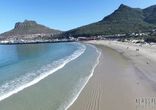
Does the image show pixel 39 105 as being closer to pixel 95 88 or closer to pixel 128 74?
pixel 95 88

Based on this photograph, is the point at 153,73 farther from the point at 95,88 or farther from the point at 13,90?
the point at 13,90

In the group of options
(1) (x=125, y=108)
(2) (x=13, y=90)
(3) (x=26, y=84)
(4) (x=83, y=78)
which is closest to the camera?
(1) (x=125, y=108)

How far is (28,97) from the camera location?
18.2m

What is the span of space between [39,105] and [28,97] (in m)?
2.19

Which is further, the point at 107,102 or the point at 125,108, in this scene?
the point at 107,102

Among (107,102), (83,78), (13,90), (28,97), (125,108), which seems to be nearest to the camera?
(125,108)

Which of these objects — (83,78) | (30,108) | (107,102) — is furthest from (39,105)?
(83,78)

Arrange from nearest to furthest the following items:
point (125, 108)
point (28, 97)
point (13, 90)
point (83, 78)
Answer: point (125, 108)
point (28, 97)
point (13, 90)
point (83, 78)

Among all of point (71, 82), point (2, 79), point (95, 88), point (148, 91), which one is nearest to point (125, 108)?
point (148, 91)

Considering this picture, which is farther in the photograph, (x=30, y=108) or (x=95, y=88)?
(x=95, y=88)

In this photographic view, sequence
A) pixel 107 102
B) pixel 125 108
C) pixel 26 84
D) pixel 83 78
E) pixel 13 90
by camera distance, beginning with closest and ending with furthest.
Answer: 1. pixel 125 108
2. pixel 107 102
3. pixel 13 90
4. pixel 26 84
5. pixel 83 78

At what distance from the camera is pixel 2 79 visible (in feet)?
81.7

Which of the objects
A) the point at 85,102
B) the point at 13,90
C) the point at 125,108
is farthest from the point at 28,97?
the point at 125,108

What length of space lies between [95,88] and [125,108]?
556cm
